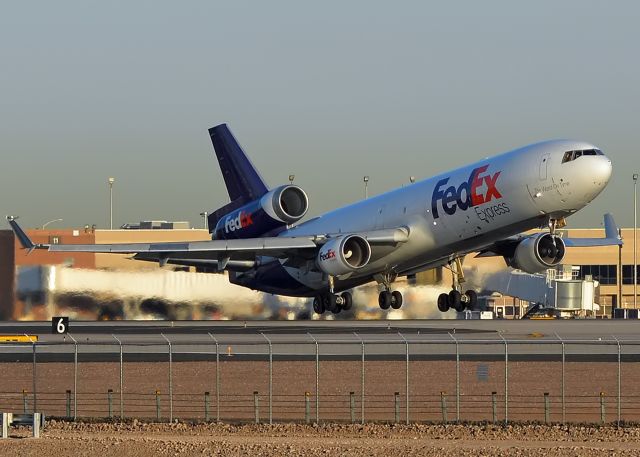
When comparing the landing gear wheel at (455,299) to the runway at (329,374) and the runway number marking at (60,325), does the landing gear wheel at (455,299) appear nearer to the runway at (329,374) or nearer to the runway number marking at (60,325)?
the runway at (329,374)

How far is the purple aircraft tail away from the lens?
76.8 m

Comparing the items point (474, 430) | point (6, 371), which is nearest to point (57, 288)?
point (6, 371)

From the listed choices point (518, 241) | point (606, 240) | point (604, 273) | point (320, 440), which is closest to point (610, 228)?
point (606, 240)

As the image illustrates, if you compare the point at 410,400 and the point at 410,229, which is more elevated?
the point at 410,229

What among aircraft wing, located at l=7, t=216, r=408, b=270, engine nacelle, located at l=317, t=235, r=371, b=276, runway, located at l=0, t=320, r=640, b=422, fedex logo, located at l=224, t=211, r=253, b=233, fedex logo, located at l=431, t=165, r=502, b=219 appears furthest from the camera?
fedex logo, located at l=224, t=211, r=253, b=233

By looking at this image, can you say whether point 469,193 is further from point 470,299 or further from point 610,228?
point 610,228

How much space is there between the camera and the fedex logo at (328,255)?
207 ft

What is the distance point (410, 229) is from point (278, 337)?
528 inches

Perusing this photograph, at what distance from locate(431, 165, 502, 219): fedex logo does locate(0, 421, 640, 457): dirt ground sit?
14.6m

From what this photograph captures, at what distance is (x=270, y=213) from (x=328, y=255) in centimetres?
860

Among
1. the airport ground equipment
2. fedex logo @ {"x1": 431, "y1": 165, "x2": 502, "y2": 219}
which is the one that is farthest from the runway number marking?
the airport ground equipment

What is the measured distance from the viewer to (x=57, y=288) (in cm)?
8356

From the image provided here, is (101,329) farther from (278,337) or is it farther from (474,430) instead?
(474,430)

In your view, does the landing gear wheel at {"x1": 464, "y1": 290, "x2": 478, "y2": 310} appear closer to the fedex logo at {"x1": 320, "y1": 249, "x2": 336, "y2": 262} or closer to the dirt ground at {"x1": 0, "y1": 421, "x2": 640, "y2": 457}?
the fedex logo at {"x1": 320, "y1": 249, "x2": 336, "y2": 262}
